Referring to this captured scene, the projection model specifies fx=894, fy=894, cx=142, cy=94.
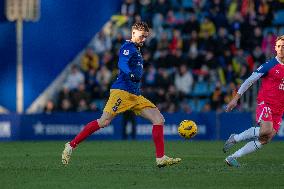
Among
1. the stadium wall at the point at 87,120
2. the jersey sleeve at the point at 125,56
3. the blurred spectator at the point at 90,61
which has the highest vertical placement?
the blurred spectator at the point at 90,61

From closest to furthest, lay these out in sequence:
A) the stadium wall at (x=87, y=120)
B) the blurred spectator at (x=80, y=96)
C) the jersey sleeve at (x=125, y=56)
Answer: the jersey sleeve at (x=125, y=56)
the stadium wall at (x=87, y=120)
the blurred spectator at (x=80, y=96)

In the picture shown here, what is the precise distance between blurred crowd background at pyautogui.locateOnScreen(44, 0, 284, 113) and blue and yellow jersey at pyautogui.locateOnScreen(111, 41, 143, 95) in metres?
11.5

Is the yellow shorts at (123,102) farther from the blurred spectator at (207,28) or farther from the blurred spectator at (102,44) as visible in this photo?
the blurred spectator at (102,44)

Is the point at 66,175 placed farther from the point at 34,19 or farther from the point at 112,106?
the point at 34,19

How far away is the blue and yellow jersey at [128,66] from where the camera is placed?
13.3 metres

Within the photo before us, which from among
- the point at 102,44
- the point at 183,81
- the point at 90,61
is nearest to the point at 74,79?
the point at 90,61

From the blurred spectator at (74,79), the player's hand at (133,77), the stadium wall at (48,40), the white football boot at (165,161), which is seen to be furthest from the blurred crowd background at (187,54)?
the white football boot at (165,161)

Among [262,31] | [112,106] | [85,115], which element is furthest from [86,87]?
[112,106]

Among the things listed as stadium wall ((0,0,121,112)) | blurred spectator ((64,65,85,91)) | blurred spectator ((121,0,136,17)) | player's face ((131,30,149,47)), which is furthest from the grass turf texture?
blurred spectator ((121,0,136,17))

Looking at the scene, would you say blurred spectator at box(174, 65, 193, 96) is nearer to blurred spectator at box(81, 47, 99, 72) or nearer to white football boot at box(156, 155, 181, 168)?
blurred spectator at box(81, 47, 99, 72)

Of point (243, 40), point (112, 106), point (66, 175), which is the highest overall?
point (243, 40)

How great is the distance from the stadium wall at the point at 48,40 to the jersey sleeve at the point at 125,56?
1419 cm

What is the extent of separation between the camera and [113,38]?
88.1 ft

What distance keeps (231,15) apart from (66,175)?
15196mm
